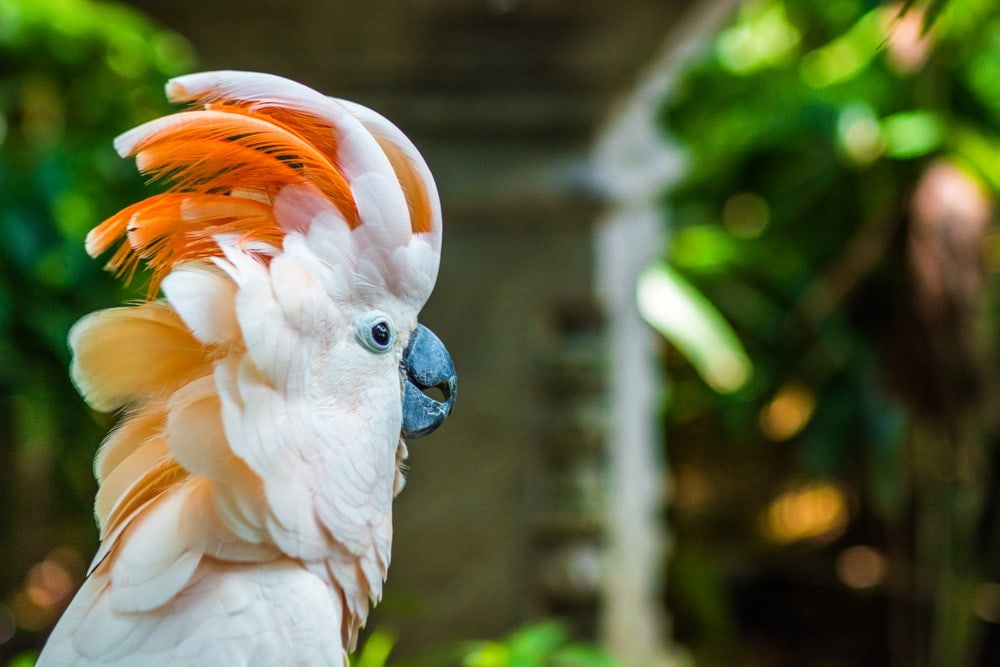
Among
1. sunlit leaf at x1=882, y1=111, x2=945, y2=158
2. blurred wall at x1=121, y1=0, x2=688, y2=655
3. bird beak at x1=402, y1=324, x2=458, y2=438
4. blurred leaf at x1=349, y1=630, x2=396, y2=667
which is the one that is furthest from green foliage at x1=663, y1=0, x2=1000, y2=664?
bird beak at x1=402, y1=324, x2=458, y2=438

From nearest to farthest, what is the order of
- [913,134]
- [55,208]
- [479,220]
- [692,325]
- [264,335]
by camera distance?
1. [264,335]
2. [55,208]
3. [479,220]
4. [913,134]
5. [692,325]

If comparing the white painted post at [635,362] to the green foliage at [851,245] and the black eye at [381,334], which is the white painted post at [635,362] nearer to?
the green foliage at [851,245]

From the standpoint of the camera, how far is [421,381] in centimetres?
83

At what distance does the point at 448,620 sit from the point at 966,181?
1.35m

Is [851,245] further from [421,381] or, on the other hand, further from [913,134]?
[421,381]

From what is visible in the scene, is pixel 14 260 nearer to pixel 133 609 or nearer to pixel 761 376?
pixel 133 609

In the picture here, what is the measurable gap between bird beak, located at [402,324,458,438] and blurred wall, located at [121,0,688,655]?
3.33 feet

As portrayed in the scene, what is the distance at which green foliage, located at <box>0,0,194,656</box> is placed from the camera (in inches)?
63.1

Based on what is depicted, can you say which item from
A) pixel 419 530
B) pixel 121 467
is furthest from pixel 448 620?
pixel 121 467

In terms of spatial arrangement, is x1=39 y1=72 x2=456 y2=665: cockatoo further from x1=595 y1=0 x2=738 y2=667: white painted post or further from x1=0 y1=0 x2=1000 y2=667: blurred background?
x1=595 y1=0 x2=738 y2=667: white painted post

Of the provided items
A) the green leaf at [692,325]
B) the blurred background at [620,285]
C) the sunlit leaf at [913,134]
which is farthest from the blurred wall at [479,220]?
the sunlit leaf at [913,134]

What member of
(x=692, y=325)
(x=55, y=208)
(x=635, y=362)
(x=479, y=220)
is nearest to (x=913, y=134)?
(x=692, y=325)

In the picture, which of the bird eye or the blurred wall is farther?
the blurred wall

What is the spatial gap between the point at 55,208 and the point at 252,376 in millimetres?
1078
